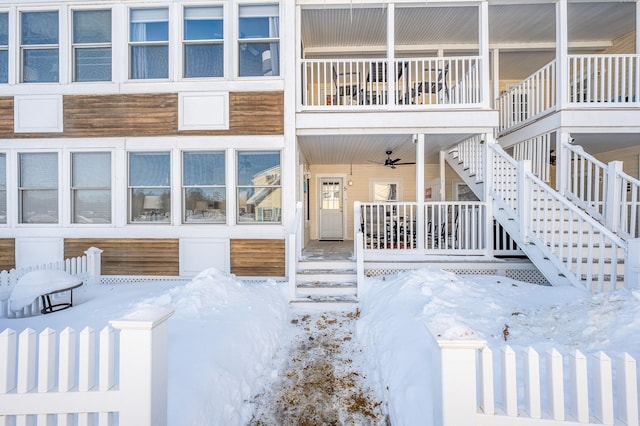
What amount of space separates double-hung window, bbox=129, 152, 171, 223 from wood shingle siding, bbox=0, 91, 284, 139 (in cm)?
53

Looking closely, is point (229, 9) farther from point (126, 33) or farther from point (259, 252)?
point (259, 252)

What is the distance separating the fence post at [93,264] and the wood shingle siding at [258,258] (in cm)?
273

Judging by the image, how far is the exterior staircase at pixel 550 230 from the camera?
15.5 feet

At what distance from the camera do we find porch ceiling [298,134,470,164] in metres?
7.25

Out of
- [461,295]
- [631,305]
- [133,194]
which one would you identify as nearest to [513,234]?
[461,295]

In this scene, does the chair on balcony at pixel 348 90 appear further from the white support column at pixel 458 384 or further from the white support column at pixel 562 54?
the white support column at pixel 458 384

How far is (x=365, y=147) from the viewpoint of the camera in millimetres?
8336

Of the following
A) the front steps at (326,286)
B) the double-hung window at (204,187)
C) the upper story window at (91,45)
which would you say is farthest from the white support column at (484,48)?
the upper story window at (91,45)

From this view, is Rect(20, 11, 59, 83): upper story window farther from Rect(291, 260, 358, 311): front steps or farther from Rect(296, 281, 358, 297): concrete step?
Rect(296, 281, 358, 297): concrete step

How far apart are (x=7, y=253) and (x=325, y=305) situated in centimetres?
709

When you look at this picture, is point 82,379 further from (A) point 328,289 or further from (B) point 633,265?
(B) point 633,265

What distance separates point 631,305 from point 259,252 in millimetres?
5617

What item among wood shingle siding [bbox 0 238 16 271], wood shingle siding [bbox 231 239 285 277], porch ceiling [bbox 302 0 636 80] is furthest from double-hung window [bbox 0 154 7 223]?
porch ceiling [bbox 302 0 636 80]

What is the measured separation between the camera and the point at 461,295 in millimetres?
4512
